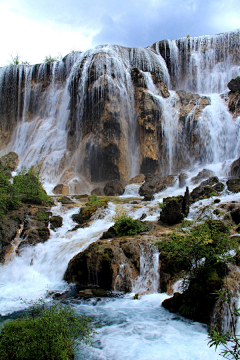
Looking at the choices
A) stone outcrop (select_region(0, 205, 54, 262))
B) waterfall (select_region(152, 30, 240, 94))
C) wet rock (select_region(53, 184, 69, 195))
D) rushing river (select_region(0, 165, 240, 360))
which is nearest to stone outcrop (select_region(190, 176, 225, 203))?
rushing river (select_region(0, 165, 240, 360))

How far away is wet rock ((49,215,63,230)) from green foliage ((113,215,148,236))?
4.11m

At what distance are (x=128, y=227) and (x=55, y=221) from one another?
4752 mm

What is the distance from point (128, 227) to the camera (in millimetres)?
11734

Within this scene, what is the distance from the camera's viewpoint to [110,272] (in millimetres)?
8930

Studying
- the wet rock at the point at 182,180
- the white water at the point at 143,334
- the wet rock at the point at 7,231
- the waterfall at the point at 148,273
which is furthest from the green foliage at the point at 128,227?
the wet rock at the point at 182,180

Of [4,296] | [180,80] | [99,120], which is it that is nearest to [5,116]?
[99,120]

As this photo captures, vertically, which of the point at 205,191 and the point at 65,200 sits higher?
the point at 205,191

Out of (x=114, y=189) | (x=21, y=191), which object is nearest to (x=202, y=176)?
(x=114, y=189)

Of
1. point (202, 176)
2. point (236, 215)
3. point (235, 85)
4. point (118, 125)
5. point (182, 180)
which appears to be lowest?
point (236, 215)

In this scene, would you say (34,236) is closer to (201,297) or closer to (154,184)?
(201,297)

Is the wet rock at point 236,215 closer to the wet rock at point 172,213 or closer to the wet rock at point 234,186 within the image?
the wet rock at point 172,213

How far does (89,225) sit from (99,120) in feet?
51.9

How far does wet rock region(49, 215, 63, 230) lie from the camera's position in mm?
14391

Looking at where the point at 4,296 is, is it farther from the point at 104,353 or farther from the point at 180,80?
the point at 180,80
